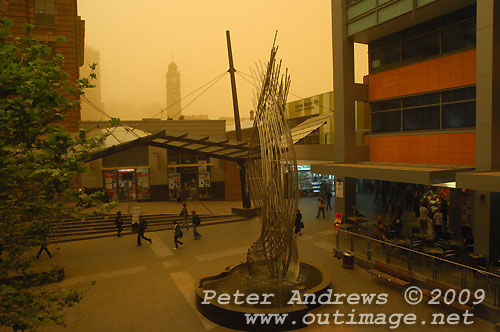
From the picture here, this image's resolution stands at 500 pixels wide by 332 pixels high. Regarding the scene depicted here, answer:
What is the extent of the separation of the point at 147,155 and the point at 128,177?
2102 mm

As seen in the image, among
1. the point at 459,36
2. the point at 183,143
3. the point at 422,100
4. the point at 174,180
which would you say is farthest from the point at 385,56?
the point at 174,180

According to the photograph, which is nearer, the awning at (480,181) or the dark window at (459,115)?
the awning at (480,181)

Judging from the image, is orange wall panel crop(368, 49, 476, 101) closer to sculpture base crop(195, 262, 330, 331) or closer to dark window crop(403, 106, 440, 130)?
dark window crop(403, 106, 440, 130)

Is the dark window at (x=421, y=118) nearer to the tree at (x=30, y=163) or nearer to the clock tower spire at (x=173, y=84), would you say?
the tree at (x=30, y=163)

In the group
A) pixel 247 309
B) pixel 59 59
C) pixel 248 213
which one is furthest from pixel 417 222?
pixel 59 59

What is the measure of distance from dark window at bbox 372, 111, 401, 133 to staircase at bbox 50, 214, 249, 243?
9.14m

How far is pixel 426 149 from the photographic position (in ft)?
51.5

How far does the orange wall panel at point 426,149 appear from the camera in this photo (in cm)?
1413

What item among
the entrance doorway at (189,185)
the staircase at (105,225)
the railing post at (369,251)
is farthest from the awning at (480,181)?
the entrance doorway at (189,185)

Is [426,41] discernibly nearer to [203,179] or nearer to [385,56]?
[385,56]

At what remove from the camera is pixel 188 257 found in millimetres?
14641

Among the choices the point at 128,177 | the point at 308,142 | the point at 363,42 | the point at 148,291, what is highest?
the point at 363,42

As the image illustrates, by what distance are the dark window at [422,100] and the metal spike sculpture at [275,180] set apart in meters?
8.08

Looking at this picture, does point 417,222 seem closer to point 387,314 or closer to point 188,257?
point 387,314
